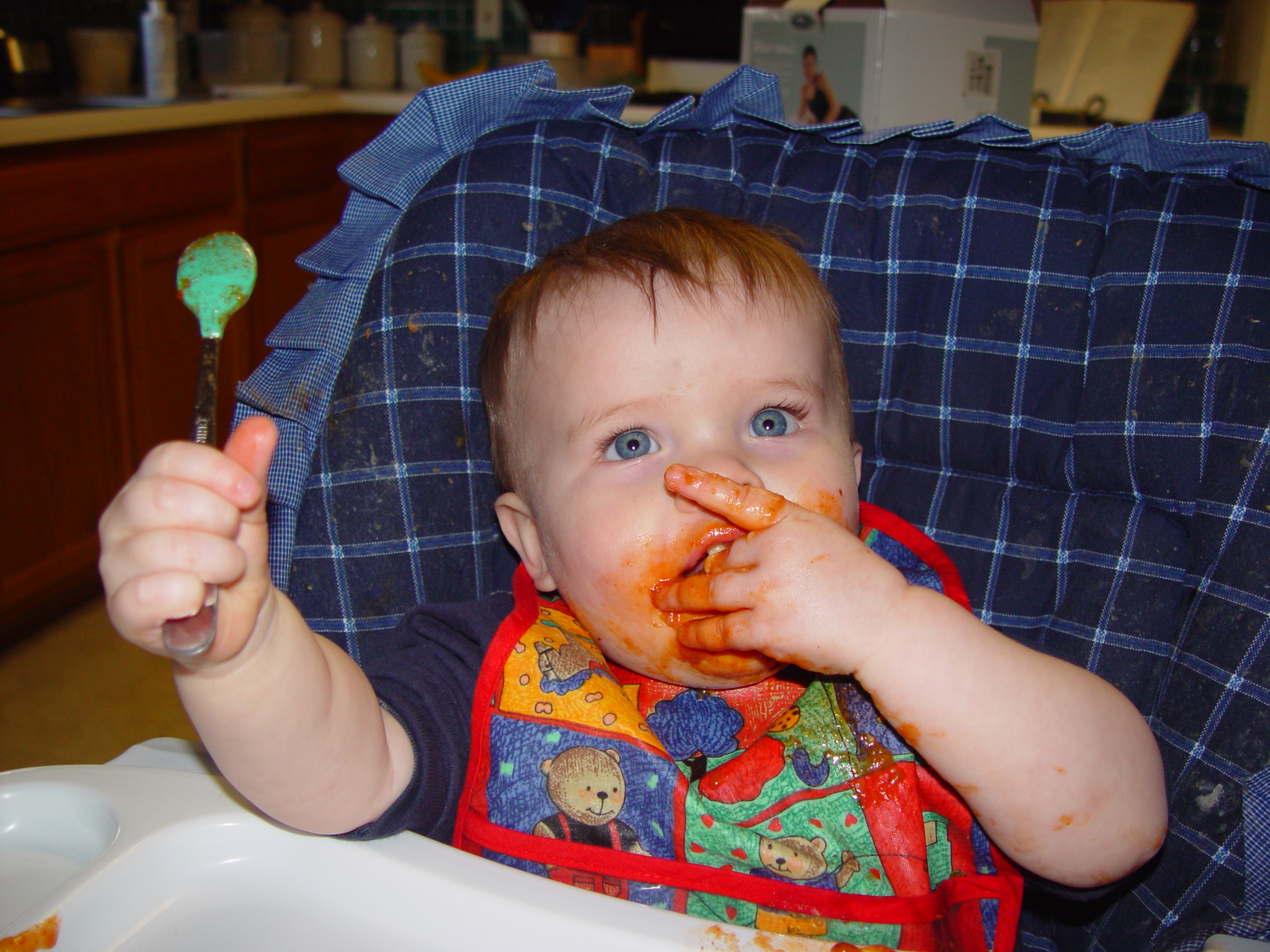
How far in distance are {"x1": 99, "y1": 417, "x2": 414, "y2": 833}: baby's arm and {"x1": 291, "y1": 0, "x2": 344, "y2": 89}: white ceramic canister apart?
9.96 ft

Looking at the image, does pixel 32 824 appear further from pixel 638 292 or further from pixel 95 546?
pixel 95 546

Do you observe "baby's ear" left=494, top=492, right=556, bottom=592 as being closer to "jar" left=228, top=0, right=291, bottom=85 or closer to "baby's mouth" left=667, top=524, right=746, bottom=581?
"baby's mouth" left=667, top=524, right=746, bottom=581

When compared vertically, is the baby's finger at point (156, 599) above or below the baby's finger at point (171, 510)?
below

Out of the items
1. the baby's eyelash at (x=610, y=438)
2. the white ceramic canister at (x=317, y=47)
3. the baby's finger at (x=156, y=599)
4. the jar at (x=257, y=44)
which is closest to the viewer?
the baby's finger at (x=156, y=599)

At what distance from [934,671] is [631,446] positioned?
292mm

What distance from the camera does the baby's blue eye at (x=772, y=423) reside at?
33.5 inches

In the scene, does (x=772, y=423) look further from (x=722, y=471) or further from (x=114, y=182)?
(x=114, y=182)

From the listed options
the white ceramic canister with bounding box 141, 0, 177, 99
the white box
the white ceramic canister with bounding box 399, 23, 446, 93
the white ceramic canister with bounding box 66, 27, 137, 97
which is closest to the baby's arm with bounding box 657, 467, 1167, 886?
the white box

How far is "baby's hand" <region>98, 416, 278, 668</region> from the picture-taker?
528mm

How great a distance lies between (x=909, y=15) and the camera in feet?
5.95

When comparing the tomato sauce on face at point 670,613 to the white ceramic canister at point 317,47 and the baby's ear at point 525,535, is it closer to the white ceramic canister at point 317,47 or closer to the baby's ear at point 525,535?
the baby's ear at point 525,535

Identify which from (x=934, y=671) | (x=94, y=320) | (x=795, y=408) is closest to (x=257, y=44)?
(x=94, y=320)

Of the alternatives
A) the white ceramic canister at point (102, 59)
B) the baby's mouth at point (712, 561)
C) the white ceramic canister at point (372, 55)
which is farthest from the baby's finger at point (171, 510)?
the white ceramic canister at point (372, 55)

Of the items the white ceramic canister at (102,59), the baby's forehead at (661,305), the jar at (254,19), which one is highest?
the jar at (254,19)
